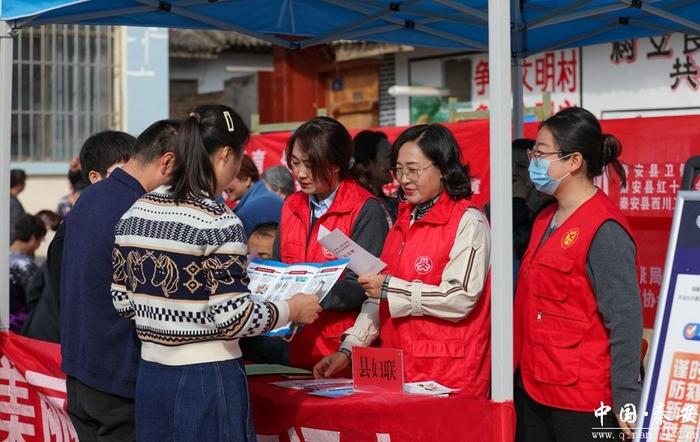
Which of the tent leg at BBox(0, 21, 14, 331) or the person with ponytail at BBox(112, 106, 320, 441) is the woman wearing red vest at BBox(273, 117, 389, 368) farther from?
the tent leg at BBox(0, 21, 14, 331)

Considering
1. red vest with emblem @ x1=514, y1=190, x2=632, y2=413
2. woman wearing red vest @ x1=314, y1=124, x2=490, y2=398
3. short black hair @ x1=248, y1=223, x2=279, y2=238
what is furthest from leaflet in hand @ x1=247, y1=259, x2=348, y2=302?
short black hair @ x1=248, y1=223, x2=279, y2=238

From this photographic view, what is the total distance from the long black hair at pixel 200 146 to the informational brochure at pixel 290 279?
50cm

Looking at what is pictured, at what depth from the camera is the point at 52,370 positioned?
4.62 metres

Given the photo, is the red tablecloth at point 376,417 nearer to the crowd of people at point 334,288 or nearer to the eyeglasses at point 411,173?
the crowd of people at point 334,288

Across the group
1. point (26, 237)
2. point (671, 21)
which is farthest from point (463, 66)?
point (671, 21)

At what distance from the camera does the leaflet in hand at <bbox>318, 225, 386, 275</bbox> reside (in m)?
3.64

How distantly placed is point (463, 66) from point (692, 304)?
1070 cm

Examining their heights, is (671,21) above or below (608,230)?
above

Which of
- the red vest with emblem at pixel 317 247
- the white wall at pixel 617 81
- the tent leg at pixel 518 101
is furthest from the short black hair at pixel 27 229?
the white wall at pixel 617 81

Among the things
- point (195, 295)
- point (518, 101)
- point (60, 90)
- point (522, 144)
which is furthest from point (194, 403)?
point (60, 90)

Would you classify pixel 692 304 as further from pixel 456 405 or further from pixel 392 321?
pixel 392 321

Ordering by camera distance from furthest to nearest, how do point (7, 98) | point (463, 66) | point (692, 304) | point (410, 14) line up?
point (463, 66) < point (410, 14) < point (7, 98) < point (692, 304)

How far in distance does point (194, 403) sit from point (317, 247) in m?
1.08

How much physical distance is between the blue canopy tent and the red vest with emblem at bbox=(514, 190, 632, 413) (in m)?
0.95
